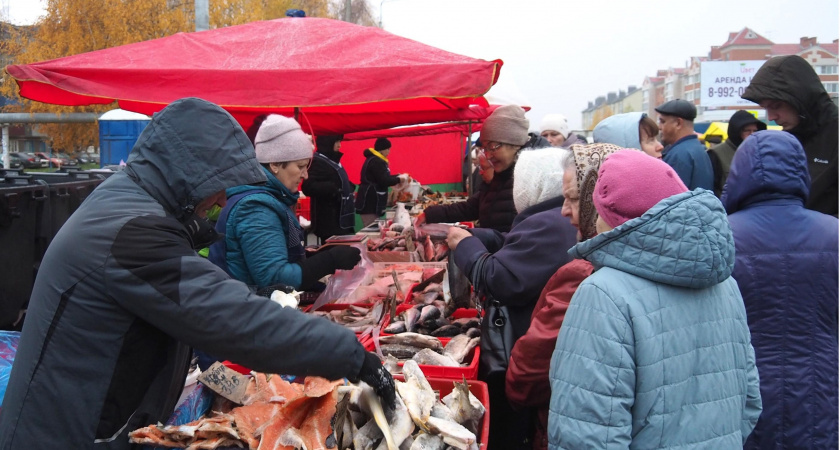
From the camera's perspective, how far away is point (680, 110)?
19.0 feet

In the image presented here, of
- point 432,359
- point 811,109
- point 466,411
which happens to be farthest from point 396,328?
point 811,109

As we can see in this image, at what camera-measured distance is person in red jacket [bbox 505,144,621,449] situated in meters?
2.20

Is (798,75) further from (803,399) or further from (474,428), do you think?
(474,428)

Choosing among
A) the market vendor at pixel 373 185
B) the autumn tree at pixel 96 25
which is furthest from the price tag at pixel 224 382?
the autumn tree at pixel 96 25

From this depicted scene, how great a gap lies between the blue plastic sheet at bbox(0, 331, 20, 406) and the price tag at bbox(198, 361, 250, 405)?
100 cm

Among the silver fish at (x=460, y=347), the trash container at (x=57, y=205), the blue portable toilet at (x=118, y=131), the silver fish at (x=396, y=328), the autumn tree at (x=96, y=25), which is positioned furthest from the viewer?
the autumn tree at (x=96, y=25)

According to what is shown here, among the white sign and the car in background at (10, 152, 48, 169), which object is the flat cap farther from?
the car in background at (10, 152, 48, 169)

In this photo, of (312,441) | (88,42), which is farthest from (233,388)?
(88,42)

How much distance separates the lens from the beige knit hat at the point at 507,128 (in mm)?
4281

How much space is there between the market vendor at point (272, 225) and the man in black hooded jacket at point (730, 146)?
4645 millimetres

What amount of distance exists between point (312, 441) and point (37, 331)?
0.84 meters

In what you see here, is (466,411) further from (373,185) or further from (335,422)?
(373,185)

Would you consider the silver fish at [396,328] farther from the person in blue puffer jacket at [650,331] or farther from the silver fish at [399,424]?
→ the person in blue puffer jacket at [650,331]

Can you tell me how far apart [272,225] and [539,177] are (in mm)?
1380
